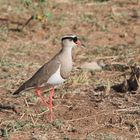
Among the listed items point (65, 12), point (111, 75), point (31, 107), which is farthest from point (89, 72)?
point (65, 12)

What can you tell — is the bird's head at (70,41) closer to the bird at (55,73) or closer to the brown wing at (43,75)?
the bird at (55,73)

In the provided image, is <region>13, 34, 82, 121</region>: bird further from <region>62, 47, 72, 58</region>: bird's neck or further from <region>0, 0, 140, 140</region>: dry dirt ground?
<region>0, 0, 140, 140</region>: dry dirt ground

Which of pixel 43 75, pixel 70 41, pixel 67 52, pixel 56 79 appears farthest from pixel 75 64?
pixel 56 79

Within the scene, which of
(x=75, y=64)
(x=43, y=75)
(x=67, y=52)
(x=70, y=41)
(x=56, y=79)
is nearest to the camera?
(x=56, y=79)

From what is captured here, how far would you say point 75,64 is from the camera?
10.2 meters

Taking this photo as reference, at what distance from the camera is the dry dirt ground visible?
280 inches

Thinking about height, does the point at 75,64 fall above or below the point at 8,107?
above

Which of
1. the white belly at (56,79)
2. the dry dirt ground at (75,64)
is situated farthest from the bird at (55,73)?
the dry dirt ground at (75,64)

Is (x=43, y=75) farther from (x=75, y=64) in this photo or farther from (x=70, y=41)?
(x=75, y=64)

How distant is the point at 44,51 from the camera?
10977 mm

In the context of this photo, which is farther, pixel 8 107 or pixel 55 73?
pixel 8 107

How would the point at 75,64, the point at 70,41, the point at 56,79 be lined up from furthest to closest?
the point at 75,64, the point at 70,41, the point at 56,79

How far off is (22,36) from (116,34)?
192cm

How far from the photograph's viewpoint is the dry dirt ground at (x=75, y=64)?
7109mm
